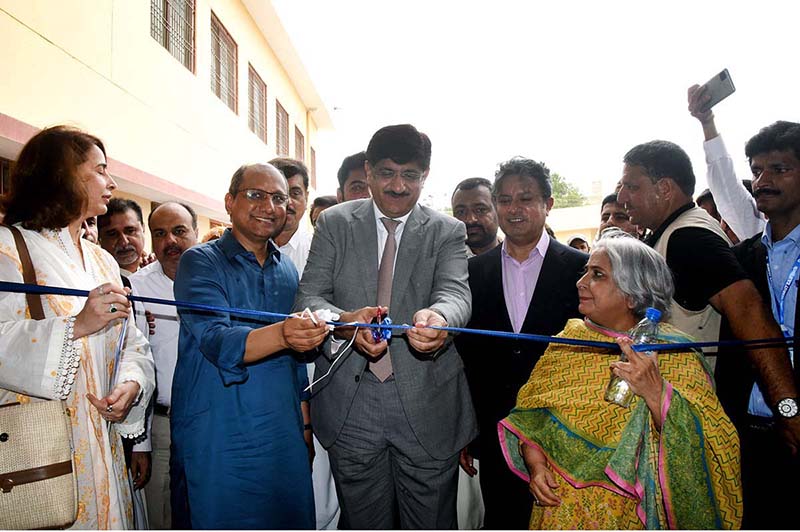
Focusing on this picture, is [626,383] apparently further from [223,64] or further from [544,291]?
[223,64]

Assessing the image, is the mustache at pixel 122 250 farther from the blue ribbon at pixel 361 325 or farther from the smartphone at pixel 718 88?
the smartphone at pixel 718 88

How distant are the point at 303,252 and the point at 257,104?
39.0 ft

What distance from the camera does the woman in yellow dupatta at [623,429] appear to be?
2.17 metres

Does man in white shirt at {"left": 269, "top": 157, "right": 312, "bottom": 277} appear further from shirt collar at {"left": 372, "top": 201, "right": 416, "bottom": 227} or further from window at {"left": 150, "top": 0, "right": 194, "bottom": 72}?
window at {"left": 150, "top": 0, "right": 194, "bottom": 72}

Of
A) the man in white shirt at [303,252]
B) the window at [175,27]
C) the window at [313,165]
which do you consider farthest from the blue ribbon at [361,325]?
the window at [313,165]

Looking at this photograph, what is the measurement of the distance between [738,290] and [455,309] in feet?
4.74

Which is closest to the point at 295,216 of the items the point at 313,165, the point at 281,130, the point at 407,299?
the point at 407,299

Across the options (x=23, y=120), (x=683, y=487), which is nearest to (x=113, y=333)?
(x=683, y=487)

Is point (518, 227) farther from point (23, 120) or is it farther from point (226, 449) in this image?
point (23, 120)

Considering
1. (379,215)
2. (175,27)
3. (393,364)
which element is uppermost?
(175,27)

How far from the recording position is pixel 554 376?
8.74 feet

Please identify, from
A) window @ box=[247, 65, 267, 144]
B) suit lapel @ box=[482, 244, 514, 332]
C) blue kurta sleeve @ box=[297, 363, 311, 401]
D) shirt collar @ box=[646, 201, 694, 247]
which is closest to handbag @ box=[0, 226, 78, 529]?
blue kurta sleeve @ box=[297, 363, 311, 401]

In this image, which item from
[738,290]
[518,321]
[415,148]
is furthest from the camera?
[518,321]

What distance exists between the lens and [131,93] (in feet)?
25.0
